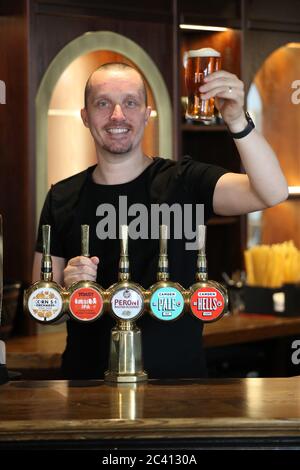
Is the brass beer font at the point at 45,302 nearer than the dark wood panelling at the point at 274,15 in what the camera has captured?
Yes

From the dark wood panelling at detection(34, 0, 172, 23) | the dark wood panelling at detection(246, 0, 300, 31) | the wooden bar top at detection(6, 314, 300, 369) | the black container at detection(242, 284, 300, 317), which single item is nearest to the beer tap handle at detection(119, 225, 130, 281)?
the wooden bar top at detection(6, 314, 300, 369)

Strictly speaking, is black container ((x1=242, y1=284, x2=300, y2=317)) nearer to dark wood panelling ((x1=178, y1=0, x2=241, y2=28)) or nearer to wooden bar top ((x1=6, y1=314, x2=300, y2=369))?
wooden bar top ((x1=6, y1=314, x2=300, y2=369))

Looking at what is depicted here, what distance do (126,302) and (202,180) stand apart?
583 millimetres

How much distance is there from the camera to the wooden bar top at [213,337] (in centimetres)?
346

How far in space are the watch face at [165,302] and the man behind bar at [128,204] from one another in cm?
44

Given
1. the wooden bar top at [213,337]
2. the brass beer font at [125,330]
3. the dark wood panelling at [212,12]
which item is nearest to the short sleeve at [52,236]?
the brass beer font at [125,330]

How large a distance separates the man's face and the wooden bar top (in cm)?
111

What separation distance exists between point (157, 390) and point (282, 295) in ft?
7.47

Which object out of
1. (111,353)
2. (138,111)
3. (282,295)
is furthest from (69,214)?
(282,295)

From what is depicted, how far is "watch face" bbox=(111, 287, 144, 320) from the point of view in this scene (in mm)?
2145

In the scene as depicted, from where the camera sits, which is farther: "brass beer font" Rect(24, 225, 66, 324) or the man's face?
the man's face

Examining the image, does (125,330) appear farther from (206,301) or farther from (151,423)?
(151,423)

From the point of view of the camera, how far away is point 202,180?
102 inches

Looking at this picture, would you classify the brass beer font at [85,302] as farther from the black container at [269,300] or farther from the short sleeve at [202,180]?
the black container at [269,300]
